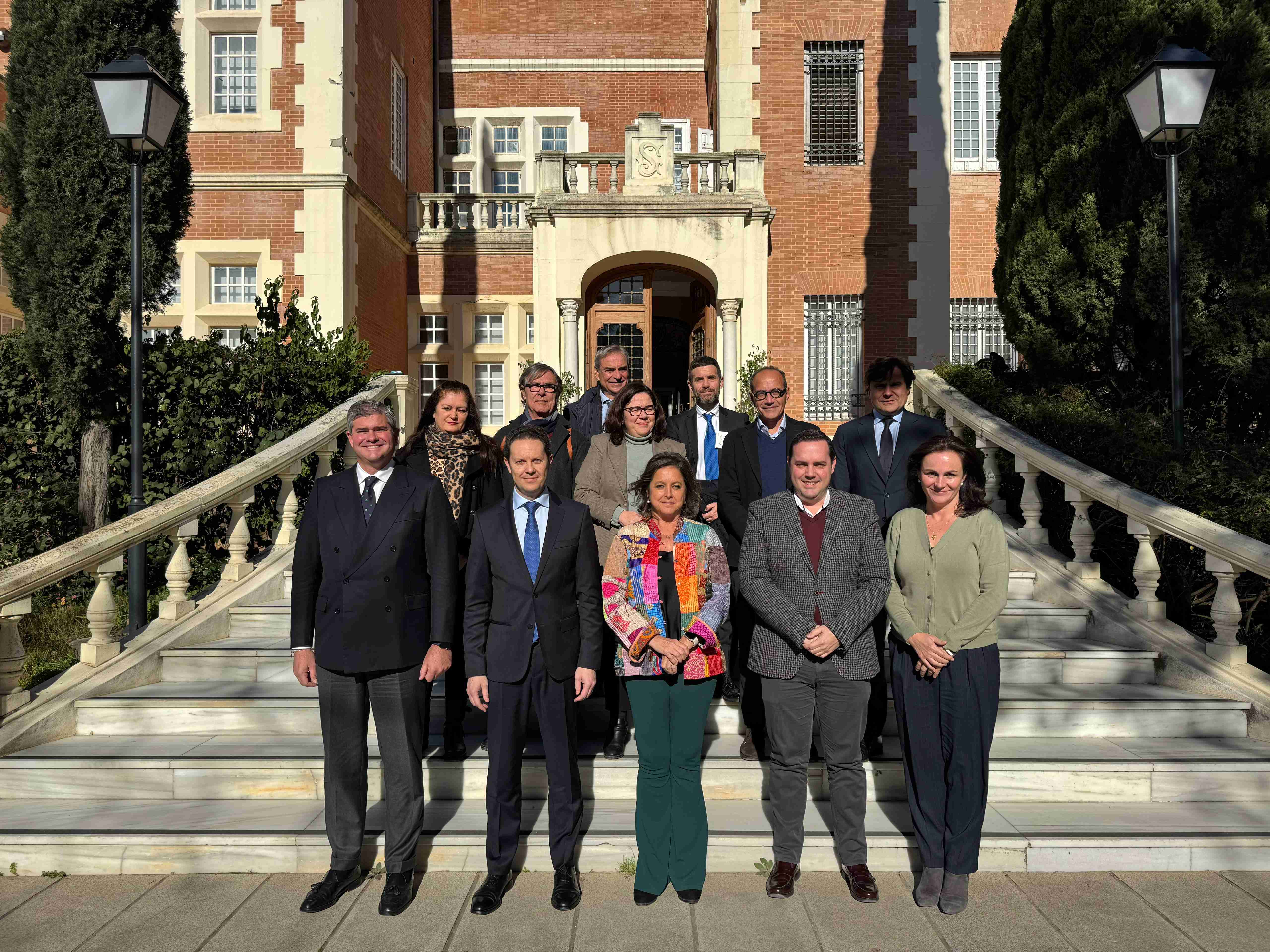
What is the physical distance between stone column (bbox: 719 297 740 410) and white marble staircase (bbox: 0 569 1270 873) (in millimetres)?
7479

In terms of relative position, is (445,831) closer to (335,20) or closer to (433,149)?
(335,20)

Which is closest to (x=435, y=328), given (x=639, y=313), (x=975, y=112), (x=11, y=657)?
(x=639, y=313)

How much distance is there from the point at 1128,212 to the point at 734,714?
5443 mm

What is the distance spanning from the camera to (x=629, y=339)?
14289 mm

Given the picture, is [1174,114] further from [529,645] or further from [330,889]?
[330,889]

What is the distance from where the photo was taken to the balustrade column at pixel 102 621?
5.03 metres

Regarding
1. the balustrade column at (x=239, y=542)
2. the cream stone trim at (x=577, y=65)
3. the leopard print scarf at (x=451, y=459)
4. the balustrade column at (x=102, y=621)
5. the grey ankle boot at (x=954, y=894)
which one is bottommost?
the grey ankle boot at (x=954, y=894)

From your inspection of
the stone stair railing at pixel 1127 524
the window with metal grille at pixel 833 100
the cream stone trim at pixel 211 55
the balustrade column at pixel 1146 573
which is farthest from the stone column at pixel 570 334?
the balustrade column at pixel 1146 573

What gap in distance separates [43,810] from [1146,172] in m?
8.54

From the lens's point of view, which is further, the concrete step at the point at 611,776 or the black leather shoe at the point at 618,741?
the black leather shoe at the point at 618,741

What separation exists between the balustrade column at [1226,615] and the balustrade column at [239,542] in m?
6.12

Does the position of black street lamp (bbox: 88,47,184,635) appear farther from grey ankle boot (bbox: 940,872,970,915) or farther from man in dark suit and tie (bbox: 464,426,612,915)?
grey ankle boot (bbox: 940,872,970,915)

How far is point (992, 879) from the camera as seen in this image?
12.1 ft

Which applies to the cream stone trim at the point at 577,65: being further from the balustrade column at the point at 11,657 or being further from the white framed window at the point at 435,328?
the balustrade column at the point at 11,657
